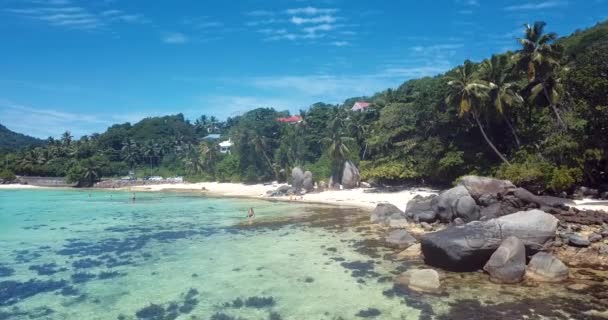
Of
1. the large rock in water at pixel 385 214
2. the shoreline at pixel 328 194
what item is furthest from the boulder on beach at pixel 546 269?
the large rock in water at pixel 385 214

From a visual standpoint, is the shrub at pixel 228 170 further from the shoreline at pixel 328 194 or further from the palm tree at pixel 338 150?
the palm tree at pixel 338 150

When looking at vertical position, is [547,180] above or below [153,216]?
above

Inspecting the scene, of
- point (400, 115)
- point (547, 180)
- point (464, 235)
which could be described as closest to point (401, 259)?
point (464, 235)

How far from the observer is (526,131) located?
105ft

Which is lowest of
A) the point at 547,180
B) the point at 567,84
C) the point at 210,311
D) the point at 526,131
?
the point at 210,311

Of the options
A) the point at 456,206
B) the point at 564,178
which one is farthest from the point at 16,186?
the point at 564,178

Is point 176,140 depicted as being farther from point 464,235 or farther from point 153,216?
point 464,235

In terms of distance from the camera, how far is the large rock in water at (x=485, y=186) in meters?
23.6

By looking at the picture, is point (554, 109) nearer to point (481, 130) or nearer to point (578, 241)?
point (481, 130)

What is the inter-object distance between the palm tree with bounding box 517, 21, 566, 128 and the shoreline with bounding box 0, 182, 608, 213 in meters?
8.10

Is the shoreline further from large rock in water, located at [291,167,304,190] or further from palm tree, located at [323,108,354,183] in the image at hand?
palm tree, located at [323,108,354,183]

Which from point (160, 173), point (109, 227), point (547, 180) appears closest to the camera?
point (547, 180)

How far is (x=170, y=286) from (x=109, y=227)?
18.0 m

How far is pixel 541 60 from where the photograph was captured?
93.9 feet
